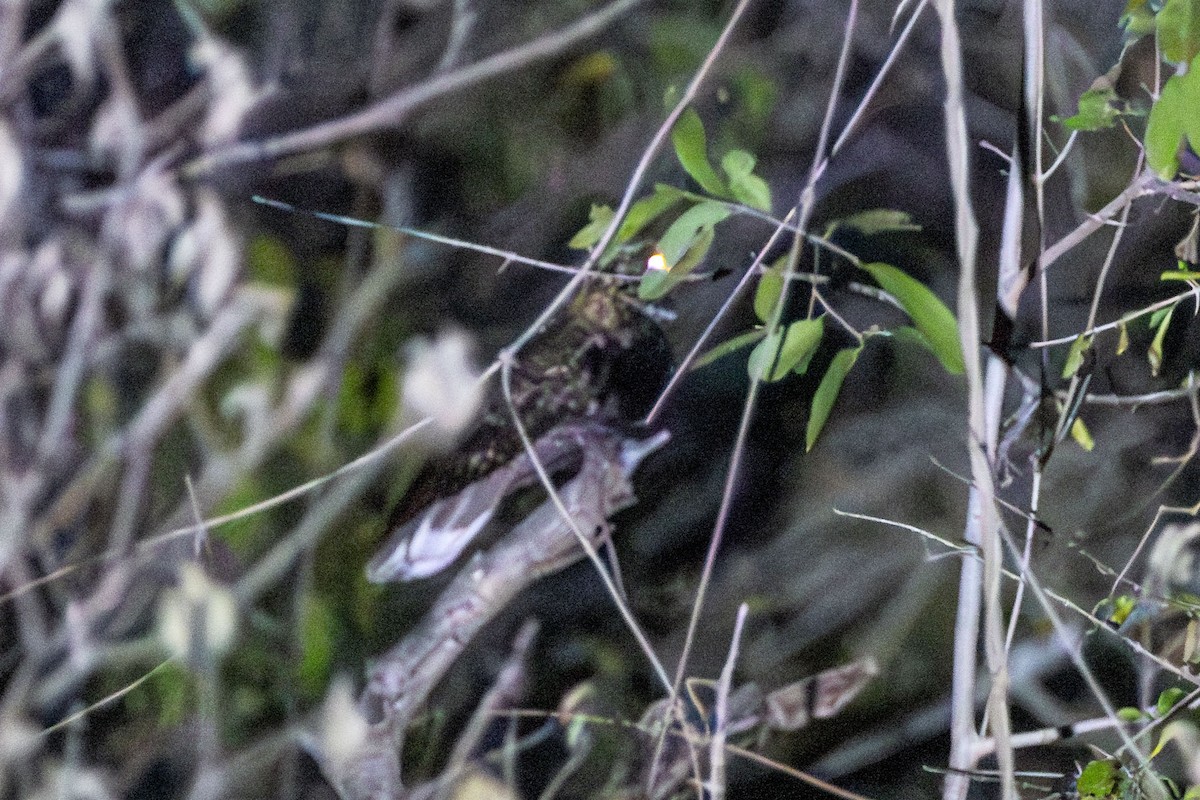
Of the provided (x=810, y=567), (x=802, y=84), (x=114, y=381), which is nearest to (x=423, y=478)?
(x=114, y=381)

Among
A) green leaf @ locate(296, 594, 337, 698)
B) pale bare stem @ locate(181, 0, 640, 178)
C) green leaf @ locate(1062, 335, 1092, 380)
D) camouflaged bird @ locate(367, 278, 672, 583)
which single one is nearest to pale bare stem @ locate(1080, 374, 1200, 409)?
green leaf @ locate(1062, 335, 1092, 380)

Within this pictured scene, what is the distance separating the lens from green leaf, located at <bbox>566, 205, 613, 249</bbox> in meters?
0.66

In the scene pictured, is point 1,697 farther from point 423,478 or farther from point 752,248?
point 752,248

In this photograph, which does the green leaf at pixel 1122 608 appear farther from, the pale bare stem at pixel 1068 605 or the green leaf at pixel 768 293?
the green leaf at pixel 768 293

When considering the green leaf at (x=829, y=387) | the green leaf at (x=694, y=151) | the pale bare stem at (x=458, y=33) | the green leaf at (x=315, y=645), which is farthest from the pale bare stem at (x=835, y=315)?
the green leaf at (x=315, y=645)

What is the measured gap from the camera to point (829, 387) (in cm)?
67

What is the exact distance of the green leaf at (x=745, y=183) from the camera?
0.64 m

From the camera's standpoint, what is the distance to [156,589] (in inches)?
25.0

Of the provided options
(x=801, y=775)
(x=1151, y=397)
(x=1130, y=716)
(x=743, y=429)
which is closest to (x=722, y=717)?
(x=801, y=775)

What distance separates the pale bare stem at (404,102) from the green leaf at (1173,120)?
15.1 inches

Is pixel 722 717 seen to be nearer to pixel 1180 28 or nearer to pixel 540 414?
pixel 540 414

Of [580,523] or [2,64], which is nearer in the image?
[2,64]

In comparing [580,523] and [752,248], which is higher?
[752,248]

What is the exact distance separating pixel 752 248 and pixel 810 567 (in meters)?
0.29
